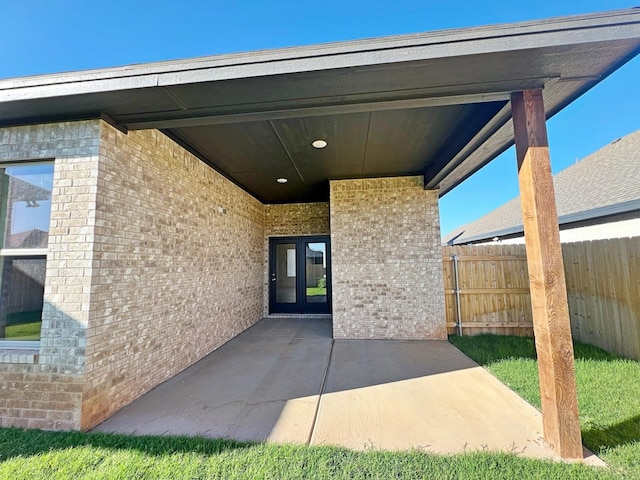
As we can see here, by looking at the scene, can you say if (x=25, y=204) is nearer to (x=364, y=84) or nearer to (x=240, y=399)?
(x=240, y=399)

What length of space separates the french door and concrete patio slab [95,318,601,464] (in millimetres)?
3431

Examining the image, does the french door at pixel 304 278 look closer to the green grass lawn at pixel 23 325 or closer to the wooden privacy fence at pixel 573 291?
the wooden privacy fence at pixel 573 291

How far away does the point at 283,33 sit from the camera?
5652mm

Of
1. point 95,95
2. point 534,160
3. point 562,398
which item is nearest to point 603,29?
point 534,160

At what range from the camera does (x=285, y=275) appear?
8289mm

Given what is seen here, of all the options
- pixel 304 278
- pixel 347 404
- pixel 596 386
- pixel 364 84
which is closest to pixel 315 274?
pixel 304 278

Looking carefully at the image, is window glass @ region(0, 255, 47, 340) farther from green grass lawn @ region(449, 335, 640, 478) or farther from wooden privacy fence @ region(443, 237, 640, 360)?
wooden privacy fence @ region(443, 237, 640, 360)

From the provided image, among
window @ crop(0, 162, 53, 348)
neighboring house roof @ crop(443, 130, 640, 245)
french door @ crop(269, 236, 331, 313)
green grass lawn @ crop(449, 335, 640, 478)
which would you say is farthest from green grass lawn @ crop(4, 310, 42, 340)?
neighboring house roof @ crop(443, 130, 640, 245)

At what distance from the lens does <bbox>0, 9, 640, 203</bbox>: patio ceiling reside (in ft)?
6.57

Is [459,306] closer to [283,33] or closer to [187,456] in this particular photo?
[187,456]

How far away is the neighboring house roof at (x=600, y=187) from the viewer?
5.74m

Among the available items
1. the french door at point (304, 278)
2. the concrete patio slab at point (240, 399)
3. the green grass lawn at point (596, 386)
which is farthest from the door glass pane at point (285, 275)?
the green grass lawn at point (596, 386)

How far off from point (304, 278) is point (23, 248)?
19.7 ft

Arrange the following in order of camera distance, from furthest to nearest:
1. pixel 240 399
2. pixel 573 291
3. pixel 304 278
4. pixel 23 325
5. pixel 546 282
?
pixel 304 278, pixel 573 291, pixel 240 399, pixel 23 325, pixel 546 282
